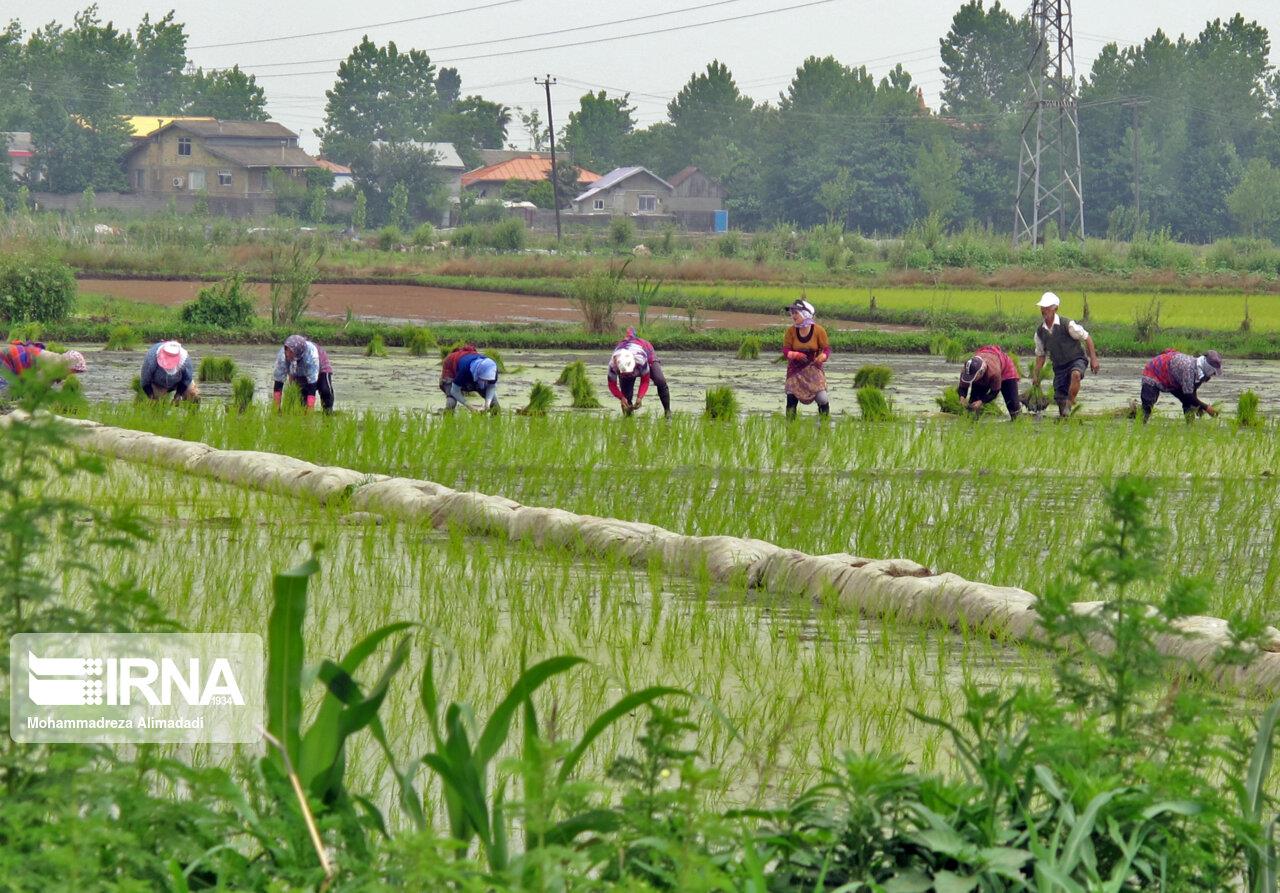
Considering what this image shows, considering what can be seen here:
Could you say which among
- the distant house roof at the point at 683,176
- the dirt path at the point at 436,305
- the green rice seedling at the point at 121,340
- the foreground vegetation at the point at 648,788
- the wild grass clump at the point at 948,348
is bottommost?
the foreground vegetation at the point at 648,788

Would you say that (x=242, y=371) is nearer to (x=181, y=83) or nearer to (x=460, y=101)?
(x=460, y=101)

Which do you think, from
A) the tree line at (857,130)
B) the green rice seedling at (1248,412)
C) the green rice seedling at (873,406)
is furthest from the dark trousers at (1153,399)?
the tree line at (857,130)

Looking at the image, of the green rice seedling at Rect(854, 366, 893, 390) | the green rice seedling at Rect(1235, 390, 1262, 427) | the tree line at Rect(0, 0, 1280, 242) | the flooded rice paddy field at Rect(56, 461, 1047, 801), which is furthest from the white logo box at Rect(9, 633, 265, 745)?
the tree line at Rect(0, 0, 1280, 242)

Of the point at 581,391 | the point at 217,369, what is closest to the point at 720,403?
the point at 581,391

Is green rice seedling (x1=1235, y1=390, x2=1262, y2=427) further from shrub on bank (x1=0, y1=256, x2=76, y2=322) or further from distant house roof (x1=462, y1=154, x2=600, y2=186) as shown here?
distant house roof (x1=462, y1=154, x2=600, y2=186)

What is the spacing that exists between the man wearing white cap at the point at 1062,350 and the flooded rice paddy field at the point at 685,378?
129cm

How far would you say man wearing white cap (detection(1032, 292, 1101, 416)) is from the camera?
14539 mm

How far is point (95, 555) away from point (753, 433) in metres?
5.80

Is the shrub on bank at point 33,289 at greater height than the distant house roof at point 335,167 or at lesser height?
lesser

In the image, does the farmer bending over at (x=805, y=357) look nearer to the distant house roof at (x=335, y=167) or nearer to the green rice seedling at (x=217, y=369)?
the green rice seedling at (x=217, y=369)

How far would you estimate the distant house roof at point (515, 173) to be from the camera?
92.3m

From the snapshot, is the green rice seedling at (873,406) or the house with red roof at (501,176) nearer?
the green rice seedling at (873,406)

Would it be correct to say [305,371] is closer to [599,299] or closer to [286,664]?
[286,664]

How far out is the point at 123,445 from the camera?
35.6 ft
